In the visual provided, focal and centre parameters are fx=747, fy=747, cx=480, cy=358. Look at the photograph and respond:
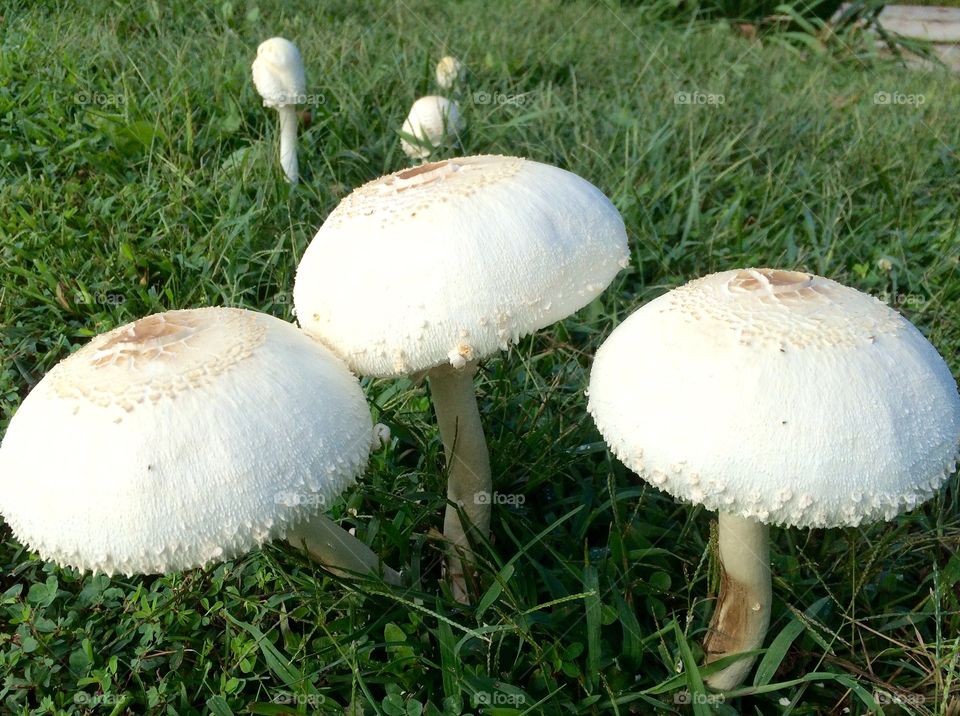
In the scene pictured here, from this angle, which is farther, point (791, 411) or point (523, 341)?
point (523, 341)

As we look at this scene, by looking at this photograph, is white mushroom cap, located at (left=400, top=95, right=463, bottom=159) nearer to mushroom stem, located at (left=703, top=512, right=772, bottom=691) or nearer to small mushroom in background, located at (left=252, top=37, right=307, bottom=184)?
small mushroom in background, located at (left=252, top=37, right=307, bottom=184)

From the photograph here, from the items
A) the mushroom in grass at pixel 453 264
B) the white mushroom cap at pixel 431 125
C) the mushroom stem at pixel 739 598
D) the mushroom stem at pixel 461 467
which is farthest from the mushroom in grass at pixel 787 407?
the white mushroom cap at pixel 431 125

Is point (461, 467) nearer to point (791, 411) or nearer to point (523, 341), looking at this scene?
point (523, 341)

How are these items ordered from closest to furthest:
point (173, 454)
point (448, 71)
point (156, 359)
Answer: point (173, 454) < point (156, 359) < point (448, 71)

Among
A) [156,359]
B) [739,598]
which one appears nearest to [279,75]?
[156,359]

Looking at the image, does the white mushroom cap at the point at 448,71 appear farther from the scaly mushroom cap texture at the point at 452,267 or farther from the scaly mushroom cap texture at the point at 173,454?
the scaly mushroom cap texture at the point at 173,454

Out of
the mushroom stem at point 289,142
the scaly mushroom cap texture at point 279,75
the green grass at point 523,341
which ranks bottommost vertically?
the green grass at point 523,341

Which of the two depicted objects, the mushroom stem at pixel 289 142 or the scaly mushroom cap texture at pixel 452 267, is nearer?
the scaly mushroom cap texture at pixel 452 267
